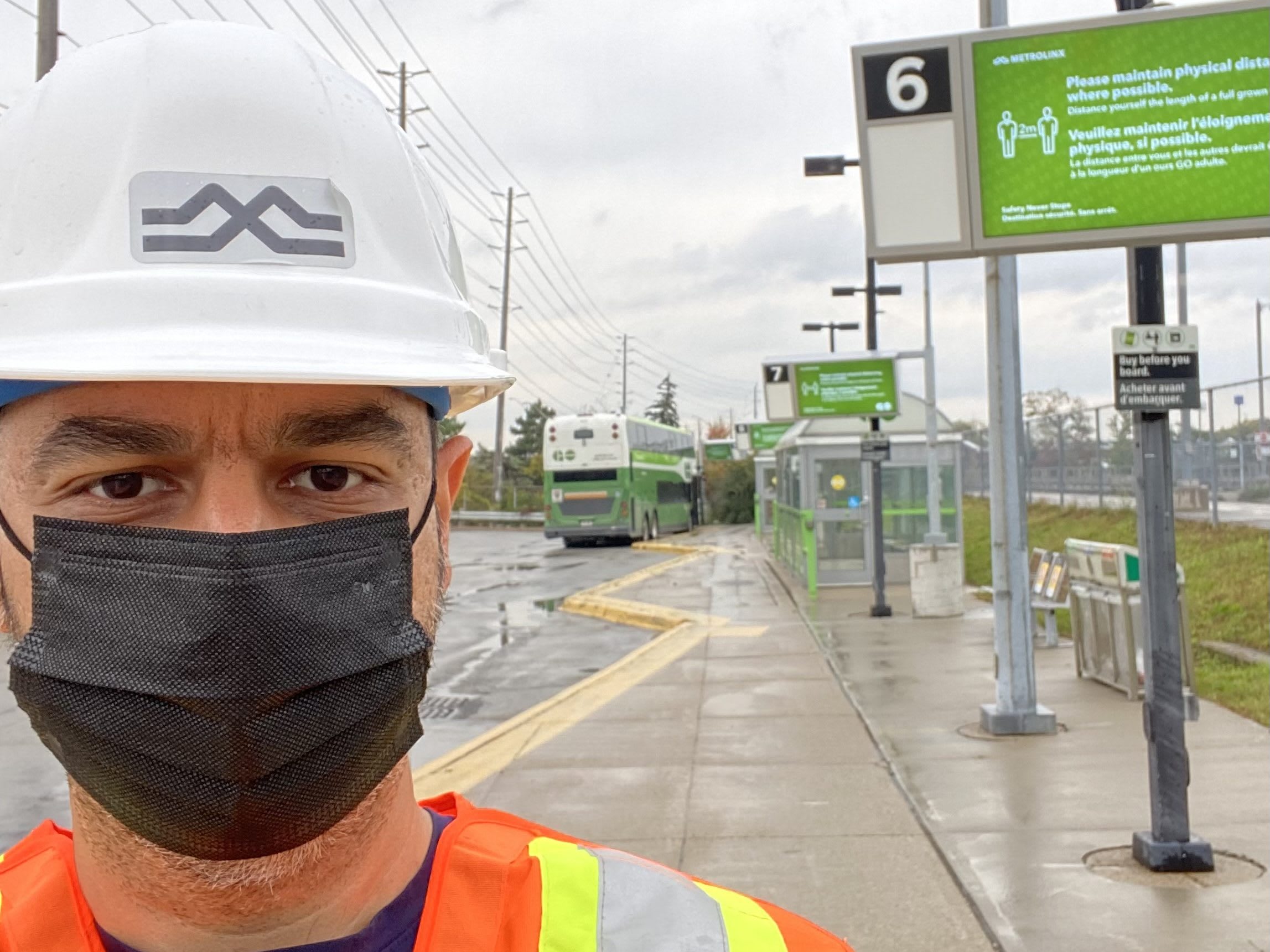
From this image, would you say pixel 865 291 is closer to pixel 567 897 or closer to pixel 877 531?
pixel 877 531

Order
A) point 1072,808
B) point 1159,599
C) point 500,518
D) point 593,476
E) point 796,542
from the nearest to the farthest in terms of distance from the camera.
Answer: point 1159,599 → point 1072,808 → point 796,542 → point 593,476 → point 500,518

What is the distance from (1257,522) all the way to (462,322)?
16.5 m

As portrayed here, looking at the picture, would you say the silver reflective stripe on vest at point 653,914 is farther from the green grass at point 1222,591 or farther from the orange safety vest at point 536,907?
the green grass at point 1222,591

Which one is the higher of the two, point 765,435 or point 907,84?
point 765,435

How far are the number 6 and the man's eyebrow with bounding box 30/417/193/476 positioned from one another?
18.3 feet

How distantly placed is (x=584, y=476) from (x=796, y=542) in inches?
583

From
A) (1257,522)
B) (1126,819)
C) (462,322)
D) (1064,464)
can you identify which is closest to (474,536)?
(1064,464)

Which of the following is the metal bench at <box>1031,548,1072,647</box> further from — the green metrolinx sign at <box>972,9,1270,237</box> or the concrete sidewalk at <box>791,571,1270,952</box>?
the green metrolinx sign at <box>972,9,1270,237</box>

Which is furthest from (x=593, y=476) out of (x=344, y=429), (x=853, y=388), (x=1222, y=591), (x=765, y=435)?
(x=344, y=429)

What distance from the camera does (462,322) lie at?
5.87 ft

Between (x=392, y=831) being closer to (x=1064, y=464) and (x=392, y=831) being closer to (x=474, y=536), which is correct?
(x=1064, y=464)

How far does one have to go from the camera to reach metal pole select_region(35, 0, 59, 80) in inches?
573

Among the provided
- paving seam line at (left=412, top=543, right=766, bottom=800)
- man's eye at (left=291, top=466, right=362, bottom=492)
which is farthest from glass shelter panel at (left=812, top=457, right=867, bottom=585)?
man's eye at (left=291, top=466, right=362, bottom=492)

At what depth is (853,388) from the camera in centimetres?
1847
